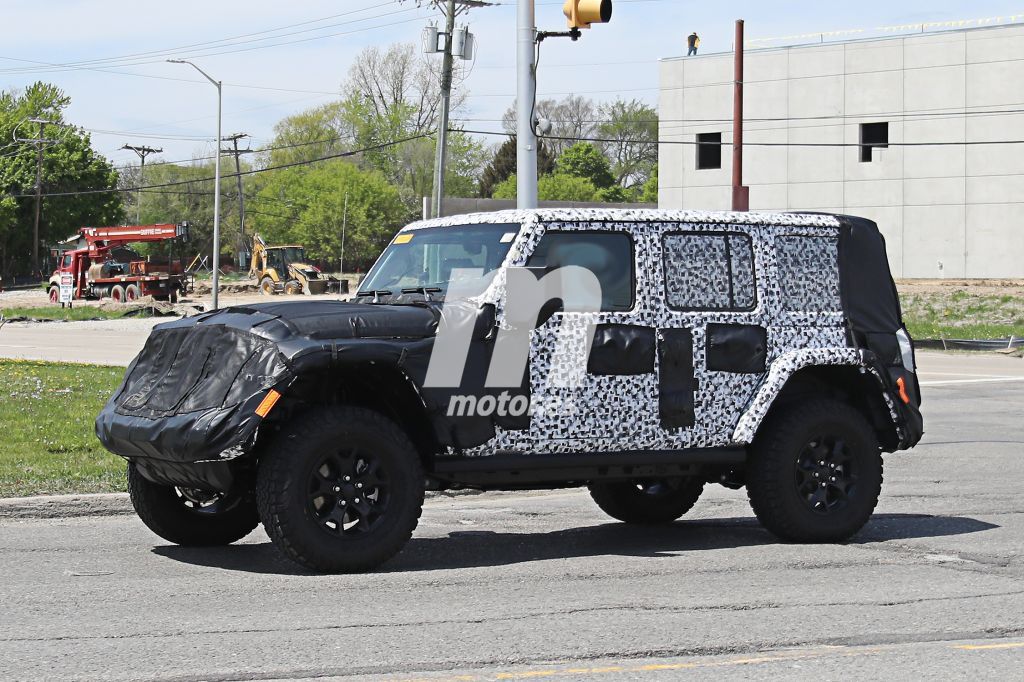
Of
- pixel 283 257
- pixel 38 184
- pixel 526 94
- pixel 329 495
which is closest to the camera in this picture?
pixel 329 495

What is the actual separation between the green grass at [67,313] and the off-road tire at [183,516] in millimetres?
40727

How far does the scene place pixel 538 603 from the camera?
22.7 ft

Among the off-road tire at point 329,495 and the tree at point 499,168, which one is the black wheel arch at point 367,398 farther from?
the tree at point 499,168

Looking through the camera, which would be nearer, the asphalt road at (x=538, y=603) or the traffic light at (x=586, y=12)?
the asphalt road at (x=538, y=603)

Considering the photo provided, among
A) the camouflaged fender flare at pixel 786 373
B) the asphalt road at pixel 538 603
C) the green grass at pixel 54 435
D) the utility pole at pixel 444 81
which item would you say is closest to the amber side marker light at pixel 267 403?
the asphalt road at pixel 538 603

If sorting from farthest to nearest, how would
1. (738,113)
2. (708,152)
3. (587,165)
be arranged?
1. (587,165)
2. (708,152)
3. (738,113)

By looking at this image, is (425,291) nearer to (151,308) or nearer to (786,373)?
(786,373)

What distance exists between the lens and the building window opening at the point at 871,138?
183 feet

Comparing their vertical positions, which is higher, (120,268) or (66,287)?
(120,268)

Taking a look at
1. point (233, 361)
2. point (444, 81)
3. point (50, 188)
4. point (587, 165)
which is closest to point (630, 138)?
point (587, 165)

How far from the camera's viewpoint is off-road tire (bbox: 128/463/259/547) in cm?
849

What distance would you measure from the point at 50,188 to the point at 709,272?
312ft

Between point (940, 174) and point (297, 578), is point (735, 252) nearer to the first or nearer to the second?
point (297, 578)

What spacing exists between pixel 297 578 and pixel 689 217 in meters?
3.22
